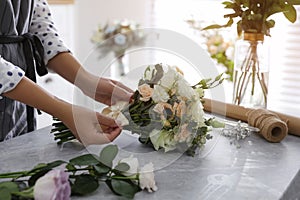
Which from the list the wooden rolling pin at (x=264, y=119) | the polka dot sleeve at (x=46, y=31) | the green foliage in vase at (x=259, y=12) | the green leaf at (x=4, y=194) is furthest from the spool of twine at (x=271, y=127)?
the green leaf at (x=4, y=194)

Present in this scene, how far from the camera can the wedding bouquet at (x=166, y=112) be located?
0.93 meters

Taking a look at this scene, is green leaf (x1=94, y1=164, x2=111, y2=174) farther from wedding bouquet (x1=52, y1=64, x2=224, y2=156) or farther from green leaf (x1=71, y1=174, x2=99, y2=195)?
wedding bouquet (x1=52, y1=64, x2=224, y2=156)

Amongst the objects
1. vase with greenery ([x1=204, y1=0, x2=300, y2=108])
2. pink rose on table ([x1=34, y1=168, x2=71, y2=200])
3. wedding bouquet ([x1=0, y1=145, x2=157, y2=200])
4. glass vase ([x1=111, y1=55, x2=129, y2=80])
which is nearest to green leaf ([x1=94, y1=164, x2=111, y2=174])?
wedding bouquet ([x1=0, y1=145, x2=157, y2=200])

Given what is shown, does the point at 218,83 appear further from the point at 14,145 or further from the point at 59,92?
the point at 59,92

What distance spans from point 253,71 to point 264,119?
235mm

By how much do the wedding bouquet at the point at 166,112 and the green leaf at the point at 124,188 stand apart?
0.19 m

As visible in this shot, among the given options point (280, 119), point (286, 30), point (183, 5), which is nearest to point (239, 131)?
point (280, 119)

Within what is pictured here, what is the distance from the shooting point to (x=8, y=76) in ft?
3.06

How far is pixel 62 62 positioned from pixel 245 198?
618 mm

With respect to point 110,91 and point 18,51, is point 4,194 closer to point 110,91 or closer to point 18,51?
point 110,91

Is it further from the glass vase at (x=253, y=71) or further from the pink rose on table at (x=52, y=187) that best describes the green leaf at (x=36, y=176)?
the glass vase at (x=253, y=71)

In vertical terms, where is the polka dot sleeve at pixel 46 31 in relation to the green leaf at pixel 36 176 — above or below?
above

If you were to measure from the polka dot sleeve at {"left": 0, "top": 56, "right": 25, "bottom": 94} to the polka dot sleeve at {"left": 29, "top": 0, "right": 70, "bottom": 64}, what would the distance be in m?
0.24

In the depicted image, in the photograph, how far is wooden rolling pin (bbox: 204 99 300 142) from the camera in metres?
1.07
